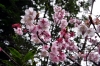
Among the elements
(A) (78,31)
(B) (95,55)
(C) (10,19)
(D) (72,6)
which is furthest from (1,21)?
(A) (78,31)

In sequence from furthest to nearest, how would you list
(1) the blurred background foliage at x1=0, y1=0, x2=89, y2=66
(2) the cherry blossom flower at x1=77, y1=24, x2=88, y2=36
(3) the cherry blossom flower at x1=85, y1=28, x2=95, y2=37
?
(1) the blurred background foliage at x1=0, y1=0, x2=89, y2=66 < (2) the cherry blossom flower at x1=77, y1=24, x2=88, y2=36 < (3) the cherry blossom flower at x1=85, y1=28, x2=95, y2=37

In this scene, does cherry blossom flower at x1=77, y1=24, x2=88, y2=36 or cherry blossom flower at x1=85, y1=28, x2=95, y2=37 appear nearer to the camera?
cherry blossom flower at x1=85, y1=28, x2=95, y2=37

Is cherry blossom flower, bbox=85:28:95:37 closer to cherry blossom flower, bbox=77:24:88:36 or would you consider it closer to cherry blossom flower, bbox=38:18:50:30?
cherry blossom flower, bbox=77:24:88:36

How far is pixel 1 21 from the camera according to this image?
301 inches

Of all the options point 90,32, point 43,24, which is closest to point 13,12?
point 43,24

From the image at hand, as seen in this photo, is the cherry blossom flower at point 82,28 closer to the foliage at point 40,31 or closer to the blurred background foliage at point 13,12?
the foliage at point 40,31

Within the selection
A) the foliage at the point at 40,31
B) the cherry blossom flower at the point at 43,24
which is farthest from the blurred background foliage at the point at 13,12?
the cherry blossom flower at the point at 43,24

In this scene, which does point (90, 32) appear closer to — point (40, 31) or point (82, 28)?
point (82, 28)

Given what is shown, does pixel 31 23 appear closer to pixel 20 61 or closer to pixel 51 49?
pixel 51 49

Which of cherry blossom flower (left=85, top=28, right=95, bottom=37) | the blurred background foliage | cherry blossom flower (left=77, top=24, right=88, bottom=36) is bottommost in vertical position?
cherry blossom flower (left=85, top=28, right=95, bottom=37)

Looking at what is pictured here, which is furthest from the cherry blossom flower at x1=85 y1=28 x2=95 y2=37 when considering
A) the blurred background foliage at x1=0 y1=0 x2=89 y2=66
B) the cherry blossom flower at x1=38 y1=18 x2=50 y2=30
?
the blurred background foliage at x1=0 y1=0 x2=89 y2=66

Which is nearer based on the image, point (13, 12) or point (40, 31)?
point (40, 31)

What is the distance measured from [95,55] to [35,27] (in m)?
1.47

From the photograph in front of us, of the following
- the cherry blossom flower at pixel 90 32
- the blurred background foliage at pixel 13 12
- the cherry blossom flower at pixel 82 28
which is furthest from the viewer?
the blurred background foliage at pixel 13 12
